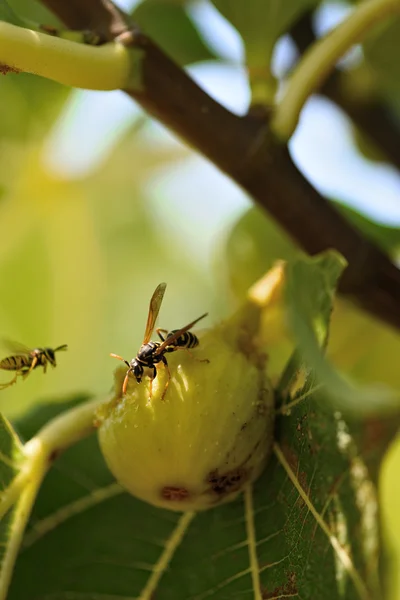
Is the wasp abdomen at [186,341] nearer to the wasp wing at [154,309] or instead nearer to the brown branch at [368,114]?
the wasp wing at [154,309]

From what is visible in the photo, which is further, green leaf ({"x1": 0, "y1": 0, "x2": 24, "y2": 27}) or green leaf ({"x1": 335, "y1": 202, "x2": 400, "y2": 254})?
green leaf ({"x1": 335, "y1": 202, "x2": 400, "y2": 254})

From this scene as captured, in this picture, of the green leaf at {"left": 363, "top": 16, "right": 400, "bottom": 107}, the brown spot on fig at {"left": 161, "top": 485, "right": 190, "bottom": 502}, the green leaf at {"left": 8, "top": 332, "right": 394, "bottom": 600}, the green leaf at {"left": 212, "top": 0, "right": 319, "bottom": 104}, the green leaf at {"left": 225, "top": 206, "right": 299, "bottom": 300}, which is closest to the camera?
the green leaf at {"left": 8, "top": 332, "right": 394, "bottom": 600}

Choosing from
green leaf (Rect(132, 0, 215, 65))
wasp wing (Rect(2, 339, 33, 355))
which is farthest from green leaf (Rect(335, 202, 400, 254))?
wasp wing (Rect(2, 339, 33, 355))

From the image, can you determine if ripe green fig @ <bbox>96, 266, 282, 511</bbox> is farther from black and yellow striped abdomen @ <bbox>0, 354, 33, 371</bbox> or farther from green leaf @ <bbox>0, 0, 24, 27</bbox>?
green leaf @ <bbox>0, 0, 24, 27</bbox>

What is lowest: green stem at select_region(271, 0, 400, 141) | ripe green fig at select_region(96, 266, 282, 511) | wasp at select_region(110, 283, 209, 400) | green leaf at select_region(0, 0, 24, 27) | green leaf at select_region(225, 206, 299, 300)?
green leaf at select_region(225, 206, 299, 300)

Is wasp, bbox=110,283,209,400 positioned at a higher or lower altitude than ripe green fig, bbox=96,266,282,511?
higher

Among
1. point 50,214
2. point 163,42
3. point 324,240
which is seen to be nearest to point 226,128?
point 324,240

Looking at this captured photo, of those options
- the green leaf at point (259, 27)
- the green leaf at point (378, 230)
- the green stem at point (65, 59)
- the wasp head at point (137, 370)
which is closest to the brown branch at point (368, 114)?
the green leaf at point (378, 230)
